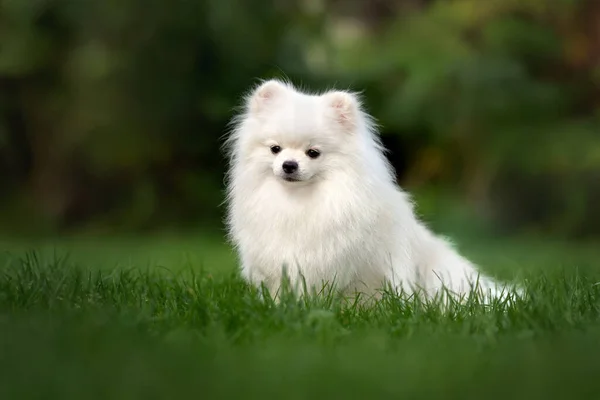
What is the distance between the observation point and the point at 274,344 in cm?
335

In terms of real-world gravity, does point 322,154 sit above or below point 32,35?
below

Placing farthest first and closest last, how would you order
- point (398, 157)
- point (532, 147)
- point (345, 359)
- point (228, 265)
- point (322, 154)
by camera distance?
point (398, 157), point (532, 147), point (228, 265), point (322, 154), point (345, 359)

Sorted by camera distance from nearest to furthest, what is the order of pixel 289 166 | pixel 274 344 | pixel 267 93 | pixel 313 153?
1. pixel 274 344
2. pixel 289 166
3. pixel 313 153
4. pixel 267 93

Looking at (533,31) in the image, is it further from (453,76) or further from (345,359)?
(345,359)

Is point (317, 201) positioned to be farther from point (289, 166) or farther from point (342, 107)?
point (342, 107)

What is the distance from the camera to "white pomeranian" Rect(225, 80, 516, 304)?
14.2 feet

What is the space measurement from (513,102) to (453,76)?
83cm

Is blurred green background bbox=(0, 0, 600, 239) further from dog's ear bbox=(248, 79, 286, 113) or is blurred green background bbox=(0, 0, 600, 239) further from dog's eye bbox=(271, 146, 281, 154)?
dog's eye bbox=(271, 146, 281, 154)

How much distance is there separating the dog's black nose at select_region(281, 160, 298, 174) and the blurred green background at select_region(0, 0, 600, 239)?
21.7 ft

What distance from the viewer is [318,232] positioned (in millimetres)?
4379

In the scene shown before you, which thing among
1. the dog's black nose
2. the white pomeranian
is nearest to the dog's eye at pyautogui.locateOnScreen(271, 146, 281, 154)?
the white pomeranian

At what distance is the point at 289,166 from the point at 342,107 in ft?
1.51

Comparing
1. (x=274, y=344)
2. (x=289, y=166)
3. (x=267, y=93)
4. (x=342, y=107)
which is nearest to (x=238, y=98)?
(x=267, y=93)

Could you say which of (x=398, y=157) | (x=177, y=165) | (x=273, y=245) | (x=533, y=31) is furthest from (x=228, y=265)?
(x=533, y=31)
